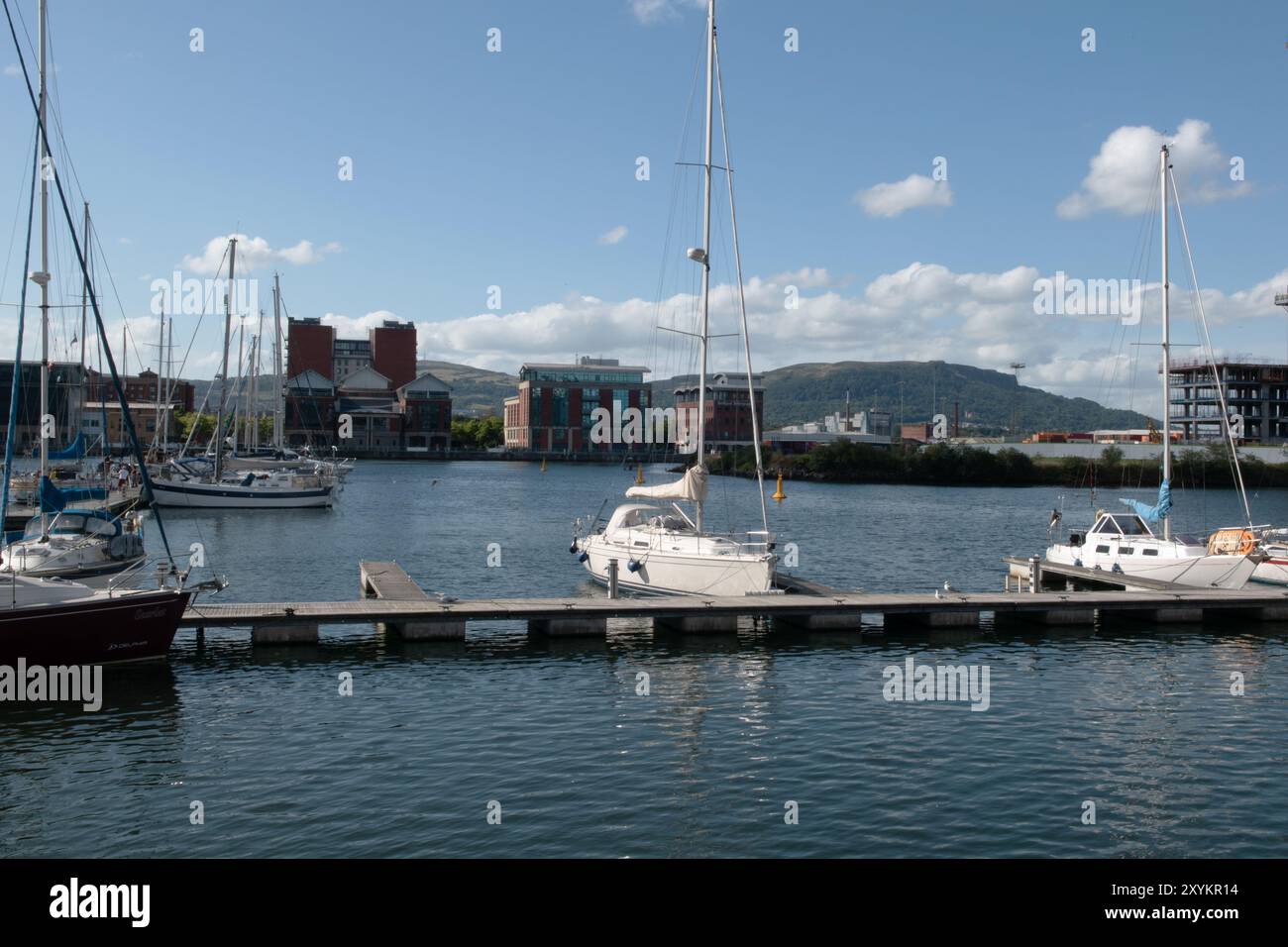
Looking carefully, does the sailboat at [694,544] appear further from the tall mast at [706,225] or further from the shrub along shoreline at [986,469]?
the shrub along shoreline at [986,469]

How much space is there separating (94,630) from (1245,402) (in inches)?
6375

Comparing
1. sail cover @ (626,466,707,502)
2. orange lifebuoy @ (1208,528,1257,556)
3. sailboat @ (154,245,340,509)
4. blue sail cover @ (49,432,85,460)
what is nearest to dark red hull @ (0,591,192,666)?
sail cover @ (626,466,707,502)

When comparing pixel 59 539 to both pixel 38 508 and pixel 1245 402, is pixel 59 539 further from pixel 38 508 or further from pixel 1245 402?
pixel 1245 402

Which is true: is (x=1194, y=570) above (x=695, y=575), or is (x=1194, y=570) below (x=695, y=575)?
below

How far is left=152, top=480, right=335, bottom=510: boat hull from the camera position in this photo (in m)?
75.1

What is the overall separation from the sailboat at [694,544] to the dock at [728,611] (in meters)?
1.13

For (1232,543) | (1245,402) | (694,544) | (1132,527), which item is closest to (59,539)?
(694,544)

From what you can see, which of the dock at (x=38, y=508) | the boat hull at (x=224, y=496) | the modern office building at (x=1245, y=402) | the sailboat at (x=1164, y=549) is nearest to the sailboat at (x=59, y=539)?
the dock at (x=38, y=508)

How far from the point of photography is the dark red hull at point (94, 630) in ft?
73.6

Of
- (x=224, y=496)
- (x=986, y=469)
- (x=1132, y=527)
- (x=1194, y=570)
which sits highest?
(x=986, y=469)

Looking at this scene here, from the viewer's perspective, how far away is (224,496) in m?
76.2
